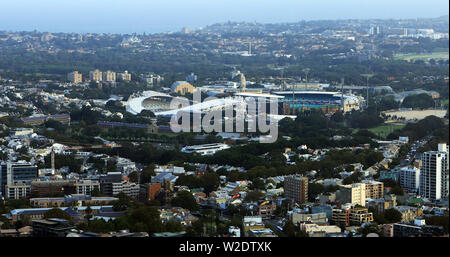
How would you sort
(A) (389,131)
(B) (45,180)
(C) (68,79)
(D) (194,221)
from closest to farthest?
(D) (194,221) < (B) (45,180) < (A) (389,131) < (C) (68,79)

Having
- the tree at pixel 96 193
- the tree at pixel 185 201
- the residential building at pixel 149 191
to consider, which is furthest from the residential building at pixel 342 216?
the tree at pixel 96 193

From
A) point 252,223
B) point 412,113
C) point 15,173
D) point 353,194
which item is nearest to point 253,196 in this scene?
point 353,194

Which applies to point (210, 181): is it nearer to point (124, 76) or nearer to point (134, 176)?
point (134, 176)

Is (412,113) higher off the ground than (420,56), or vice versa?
(420,56)
